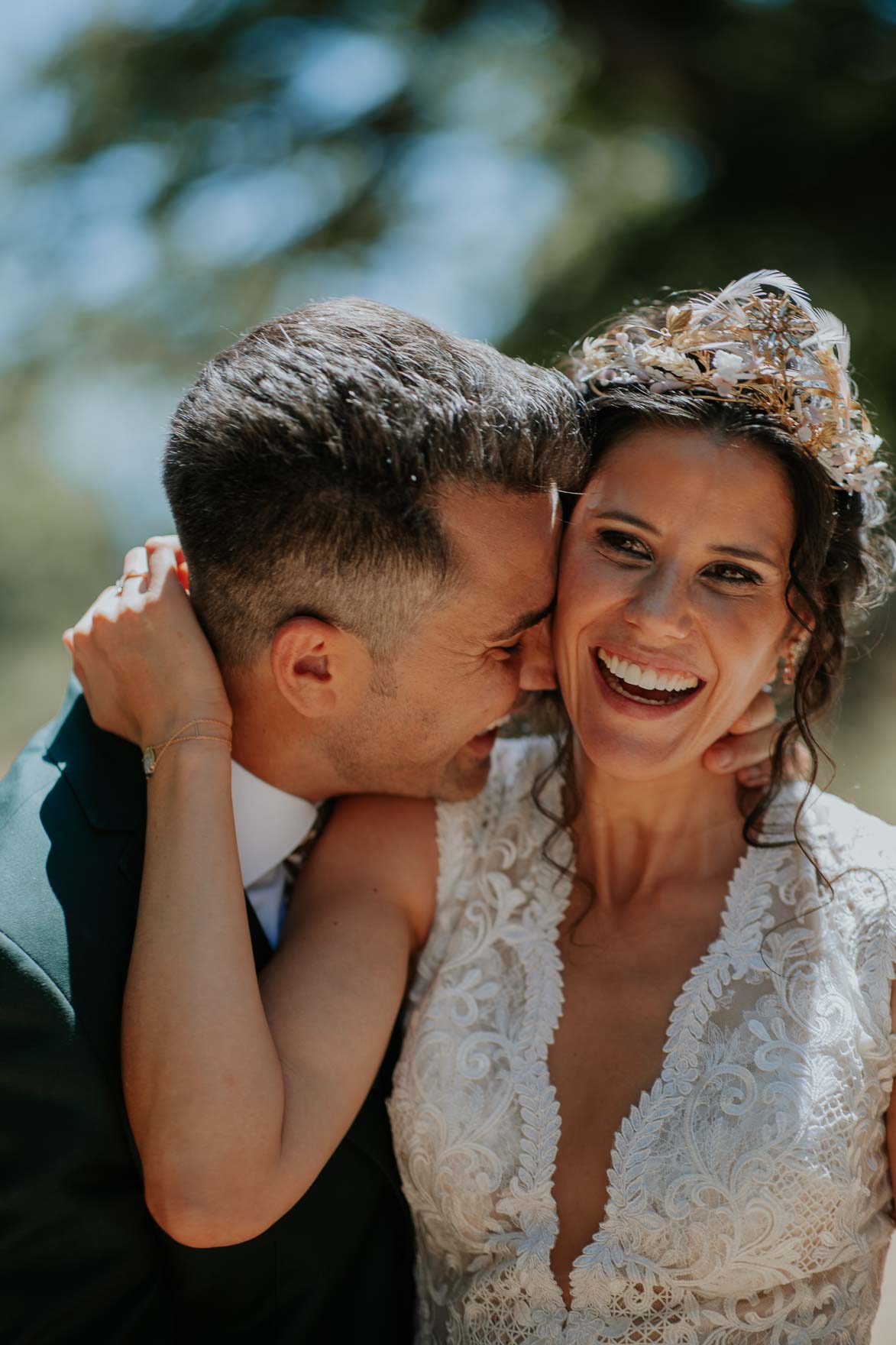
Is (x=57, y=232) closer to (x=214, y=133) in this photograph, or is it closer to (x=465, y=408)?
(x=214, y=133)

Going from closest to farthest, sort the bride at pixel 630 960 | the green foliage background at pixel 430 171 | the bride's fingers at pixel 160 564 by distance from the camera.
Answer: the bride at pixel 630 960 → the bride's fingers at pixel 160 564 → the green foliage background at pixel 430 171

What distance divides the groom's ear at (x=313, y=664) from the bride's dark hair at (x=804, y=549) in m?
0.63

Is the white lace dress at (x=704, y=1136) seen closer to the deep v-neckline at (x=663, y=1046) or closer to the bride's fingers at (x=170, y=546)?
the deep v-neckline at (x=663, y=1046)

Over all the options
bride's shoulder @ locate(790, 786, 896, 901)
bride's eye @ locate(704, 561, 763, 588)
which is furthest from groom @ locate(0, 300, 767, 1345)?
bride's shoulder @ locate(790, 786, 896, 901)

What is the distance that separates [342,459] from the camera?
2.45m

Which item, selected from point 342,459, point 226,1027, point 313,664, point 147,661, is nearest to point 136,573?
point 147,661

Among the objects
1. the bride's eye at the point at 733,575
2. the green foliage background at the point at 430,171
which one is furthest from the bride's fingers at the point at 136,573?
A: the green foliage background at the point at 430,171

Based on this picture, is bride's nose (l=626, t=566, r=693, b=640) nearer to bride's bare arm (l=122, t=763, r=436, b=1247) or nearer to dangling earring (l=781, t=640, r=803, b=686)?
dangling earring (l=781, t=640, r=803, b=686)

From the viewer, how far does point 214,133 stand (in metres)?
7.14

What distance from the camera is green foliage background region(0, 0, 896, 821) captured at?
6.05 metres

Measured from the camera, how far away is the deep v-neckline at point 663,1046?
2.37 meters

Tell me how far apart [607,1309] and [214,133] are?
6801 millimetres

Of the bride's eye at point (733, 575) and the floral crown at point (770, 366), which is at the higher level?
the floral crown at point (770, 366)

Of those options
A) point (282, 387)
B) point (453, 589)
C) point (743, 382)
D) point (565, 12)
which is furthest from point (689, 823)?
point (565, 12)
